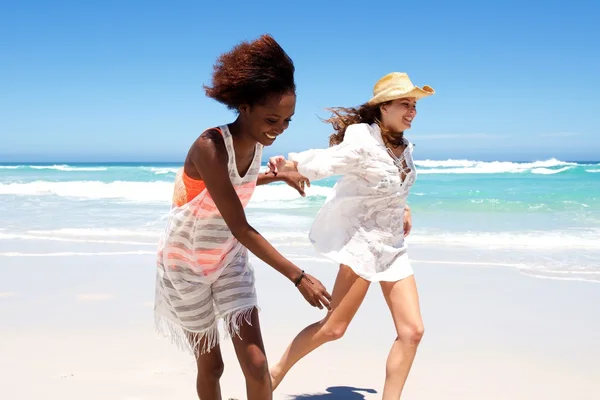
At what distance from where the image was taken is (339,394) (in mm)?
4355

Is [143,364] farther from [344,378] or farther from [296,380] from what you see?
[344,378]

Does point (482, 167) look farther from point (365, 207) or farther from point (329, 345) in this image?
point (365, 207)

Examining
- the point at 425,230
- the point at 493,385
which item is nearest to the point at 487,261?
the point at 425,230

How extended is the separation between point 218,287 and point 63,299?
4018 mm

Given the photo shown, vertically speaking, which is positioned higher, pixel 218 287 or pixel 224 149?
pixel 224 149

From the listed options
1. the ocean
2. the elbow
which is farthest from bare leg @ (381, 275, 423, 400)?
the ocean

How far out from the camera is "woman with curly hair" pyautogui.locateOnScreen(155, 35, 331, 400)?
106 inches

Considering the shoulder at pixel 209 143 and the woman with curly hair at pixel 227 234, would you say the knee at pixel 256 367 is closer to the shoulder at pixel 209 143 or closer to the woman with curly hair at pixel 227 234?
the woman with curly hair at pixel 227 234

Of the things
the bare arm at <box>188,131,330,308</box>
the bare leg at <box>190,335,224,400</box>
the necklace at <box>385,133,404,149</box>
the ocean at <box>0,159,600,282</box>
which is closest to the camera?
the bare arm at <box>188,131,330,308</box>

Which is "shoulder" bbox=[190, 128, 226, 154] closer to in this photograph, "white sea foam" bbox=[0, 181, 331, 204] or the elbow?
the elbow

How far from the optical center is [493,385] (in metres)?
4.48

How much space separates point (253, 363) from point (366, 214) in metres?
1.31

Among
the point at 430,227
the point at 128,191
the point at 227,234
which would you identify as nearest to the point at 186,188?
the point at 227,234

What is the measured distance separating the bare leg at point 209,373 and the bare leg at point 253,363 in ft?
0.95
